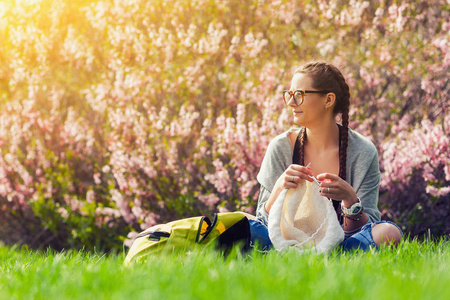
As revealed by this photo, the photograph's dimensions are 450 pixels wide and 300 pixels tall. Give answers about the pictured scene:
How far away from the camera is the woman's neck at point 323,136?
3.34m

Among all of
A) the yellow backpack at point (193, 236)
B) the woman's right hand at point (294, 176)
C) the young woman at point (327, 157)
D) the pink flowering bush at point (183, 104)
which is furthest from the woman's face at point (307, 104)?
the pink flowering bush at point (183, 104)

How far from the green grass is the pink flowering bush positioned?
2482 mm

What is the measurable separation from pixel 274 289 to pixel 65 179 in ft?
15.2

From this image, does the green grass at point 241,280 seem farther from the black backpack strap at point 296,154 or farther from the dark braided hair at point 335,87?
the black backpack strap at point 296,154

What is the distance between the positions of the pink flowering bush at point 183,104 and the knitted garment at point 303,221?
1830mm

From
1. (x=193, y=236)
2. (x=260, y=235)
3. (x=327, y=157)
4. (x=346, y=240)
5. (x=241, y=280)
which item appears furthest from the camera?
(x=327, y=157)

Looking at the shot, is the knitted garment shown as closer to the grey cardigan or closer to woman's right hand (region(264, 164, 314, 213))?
woman's right hand (region(264, 164, 314, 213))

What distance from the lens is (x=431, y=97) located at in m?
5.04

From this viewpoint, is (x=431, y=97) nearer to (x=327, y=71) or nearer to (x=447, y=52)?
(x=447, y=52)

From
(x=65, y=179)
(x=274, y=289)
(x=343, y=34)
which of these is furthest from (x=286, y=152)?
(x=65, y=179)

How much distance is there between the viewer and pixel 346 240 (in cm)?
297

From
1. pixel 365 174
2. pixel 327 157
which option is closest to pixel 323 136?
pixel 327 157

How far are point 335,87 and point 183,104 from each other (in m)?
2.78

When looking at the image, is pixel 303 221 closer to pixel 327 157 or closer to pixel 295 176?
pixel 295 176
